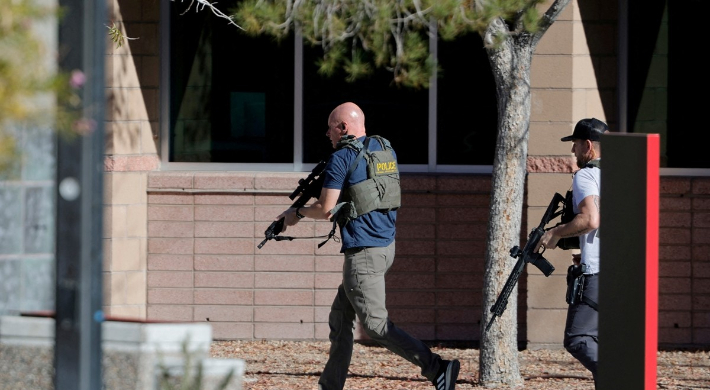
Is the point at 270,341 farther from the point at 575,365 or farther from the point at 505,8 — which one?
the point at 505,8

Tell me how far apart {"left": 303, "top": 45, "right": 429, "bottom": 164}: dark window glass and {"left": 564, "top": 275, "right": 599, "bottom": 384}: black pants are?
3.17 metres

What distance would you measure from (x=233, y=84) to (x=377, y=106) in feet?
3.88

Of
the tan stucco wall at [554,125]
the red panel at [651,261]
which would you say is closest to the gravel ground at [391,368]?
the tan stucco wall at [554,125]

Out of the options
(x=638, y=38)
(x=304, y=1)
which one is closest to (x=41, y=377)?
(x=304, y=1)

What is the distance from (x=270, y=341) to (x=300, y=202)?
2.48 meters

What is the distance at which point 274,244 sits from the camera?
8.40m

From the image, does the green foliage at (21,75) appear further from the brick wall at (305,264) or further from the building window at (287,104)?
the building window at (287,104)

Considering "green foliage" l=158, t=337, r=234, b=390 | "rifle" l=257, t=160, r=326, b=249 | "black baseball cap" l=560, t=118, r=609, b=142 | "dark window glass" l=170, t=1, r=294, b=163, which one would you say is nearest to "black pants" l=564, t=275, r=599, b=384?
"black baseball cap" l=560, t=118, r=609, b=142

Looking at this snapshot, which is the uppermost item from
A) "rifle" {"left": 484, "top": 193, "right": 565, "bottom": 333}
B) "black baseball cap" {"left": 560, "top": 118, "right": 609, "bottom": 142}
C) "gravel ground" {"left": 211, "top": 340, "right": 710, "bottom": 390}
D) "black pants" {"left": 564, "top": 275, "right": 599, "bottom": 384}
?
"black baseball cap" {"left": 560, "top": 118, "right": 609, "bottom": 142}

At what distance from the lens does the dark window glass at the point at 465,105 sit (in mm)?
8344

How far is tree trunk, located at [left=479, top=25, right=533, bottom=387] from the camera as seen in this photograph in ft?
21.5

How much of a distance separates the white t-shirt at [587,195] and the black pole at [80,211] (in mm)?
3380

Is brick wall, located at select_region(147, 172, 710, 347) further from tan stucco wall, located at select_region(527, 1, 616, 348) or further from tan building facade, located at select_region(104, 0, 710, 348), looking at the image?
tan stucco wall, located at select_region(527, 1, 616, 348)

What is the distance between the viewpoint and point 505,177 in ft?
21.8
